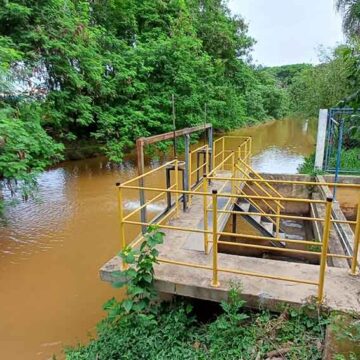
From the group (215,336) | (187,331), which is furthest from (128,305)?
(215,336)

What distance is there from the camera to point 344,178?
277 inches

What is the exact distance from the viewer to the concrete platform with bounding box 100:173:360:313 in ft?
9.34

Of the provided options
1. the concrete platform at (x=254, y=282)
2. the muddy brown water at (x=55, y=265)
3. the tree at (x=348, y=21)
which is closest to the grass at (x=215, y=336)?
the concrete platform at (x=254, y=282)

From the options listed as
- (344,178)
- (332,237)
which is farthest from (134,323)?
(344,178)

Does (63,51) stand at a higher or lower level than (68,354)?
higher

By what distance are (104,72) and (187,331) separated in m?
8.64

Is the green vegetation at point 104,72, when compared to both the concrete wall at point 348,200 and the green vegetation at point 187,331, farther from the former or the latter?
the concrete wall at point 348,200

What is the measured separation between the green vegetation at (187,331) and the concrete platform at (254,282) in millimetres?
123

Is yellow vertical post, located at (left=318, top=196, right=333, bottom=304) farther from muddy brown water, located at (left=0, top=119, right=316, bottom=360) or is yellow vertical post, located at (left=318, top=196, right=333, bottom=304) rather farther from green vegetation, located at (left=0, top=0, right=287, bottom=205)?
green vegetation, located at (left=0, top=0, right=287, bottom=205)

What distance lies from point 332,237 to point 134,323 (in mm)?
3281

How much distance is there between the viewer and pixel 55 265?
5219 millimetres

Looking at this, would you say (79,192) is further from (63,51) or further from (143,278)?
(143,278)

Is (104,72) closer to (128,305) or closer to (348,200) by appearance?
(348,200)

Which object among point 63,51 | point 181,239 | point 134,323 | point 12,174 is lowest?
point 134,323
